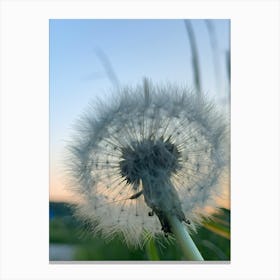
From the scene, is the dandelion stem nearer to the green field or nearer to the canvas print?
the canvas print

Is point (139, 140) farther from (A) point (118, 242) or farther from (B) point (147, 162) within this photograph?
(A) point (118, 242)

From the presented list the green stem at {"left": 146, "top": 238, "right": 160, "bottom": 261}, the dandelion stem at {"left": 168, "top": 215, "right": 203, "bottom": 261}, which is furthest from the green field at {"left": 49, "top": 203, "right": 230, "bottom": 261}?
the dandelion stem at {"left": 168, "top": 215, "right": 203, "bottom": 261}

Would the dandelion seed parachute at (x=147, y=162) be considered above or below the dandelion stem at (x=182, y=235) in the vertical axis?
above
